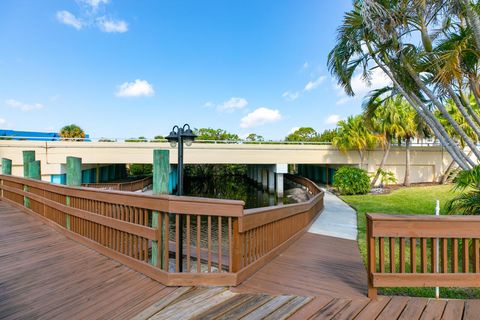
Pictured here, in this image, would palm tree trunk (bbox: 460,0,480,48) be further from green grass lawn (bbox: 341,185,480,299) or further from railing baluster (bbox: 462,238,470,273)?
railing baluster (bbox: 462,238,470,273)

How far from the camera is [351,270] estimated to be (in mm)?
4016

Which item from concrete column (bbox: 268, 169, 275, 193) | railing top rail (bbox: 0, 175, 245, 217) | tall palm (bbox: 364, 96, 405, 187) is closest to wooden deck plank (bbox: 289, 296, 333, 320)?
railing top rail (bbox: 0, 175, 245, 217)

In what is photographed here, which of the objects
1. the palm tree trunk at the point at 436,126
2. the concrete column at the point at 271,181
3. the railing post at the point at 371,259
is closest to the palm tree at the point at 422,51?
the palm tree trunk at the point at 436,126

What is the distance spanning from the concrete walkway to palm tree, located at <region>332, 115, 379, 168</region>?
28.3 feet

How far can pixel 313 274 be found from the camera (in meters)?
3.69

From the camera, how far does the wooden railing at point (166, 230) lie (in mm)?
3004

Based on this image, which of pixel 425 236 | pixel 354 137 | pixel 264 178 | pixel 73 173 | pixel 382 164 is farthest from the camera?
pixel 264 178

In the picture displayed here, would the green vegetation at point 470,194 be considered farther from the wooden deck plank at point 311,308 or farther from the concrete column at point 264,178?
the concrete column at point 264,178

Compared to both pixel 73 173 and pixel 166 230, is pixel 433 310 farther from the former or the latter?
pixel 73 173

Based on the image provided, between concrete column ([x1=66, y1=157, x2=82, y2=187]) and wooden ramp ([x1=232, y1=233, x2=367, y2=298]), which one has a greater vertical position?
concrete column ([x1=66, y1=157, x2=82, y2=187])

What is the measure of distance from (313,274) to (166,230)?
216 cm

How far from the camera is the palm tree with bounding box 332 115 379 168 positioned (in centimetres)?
1856

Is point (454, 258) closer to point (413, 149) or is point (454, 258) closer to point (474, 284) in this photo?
point (474, 284)

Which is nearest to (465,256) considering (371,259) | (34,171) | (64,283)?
(371,259)
